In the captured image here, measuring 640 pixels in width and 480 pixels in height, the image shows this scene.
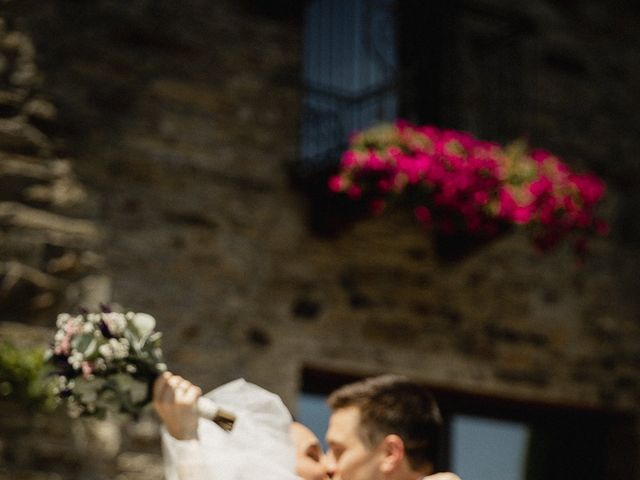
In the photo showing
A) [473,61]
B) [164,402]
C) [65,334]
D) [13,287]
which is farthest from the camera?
[473,61]

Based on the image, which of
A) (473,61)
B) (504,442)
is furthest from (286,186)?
(504,442)

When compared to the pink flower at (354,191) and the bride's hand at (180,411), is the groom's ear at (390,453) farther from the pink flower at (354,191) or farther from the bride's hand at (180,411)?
the pink flower at (354,191)

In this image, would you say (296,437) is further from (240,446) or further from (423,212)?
(423,212)

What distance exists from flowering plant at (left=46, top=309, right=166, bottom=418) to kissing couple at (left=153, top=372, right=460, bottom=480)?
84 mm

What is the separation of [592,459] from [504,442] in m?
0.61

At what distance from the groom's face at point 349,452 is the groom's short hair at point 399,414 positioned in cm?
2

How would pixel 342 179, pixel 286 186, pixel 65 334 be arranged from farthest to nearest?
pixel 286 186, pixel 342 179, pixel 65 334

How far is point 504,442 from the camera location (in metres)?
8.25

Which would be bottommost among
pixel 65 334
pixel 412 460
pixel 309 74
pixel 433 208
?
pixel 412 460

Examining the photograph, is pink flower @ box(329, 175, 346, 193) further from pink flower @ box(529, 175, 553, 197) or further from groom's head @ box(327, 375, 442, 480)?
groom's head @ box(327, 375, 442, 480)

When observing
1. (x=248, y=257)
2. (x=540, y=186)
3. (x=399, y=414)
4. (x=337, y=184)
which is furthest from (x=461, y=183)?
(x=399, y=414)

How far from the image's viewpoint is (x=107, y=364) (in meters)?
3.36

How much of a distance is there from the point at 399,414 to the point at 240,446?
0.45 meters

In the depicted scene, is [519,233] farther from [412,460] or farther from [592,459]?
[412,460]
